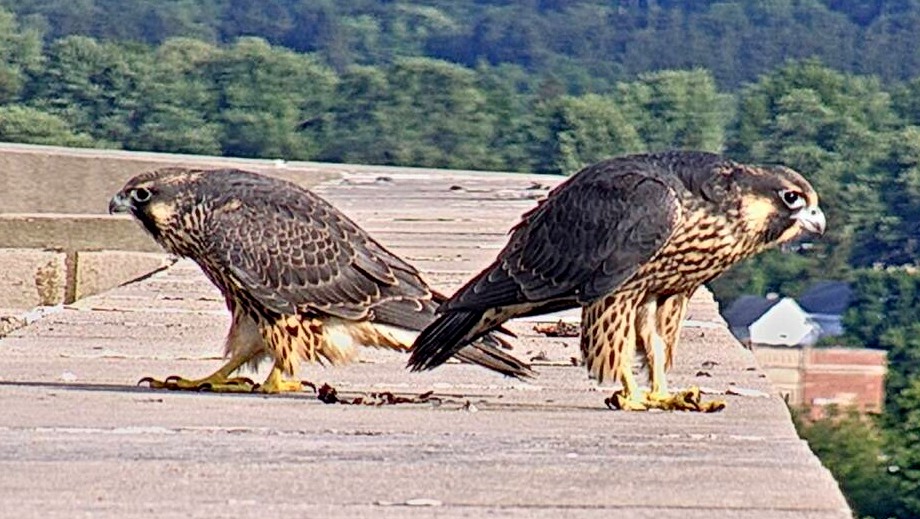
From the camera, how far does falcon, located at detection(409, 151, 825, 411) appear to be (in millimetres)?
6164

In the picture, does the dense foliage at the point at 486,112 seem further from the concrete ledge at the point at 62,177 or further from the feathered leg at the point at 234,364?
the feathered leg at the point at 234,364

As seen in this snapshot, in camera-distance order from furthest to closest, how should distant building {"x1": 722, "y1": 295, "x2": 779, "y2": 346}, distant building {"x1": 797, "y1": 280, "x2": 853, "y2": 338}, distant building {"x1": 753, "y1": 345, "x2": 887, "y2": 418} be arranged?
1. distant building {"x1": 797, "y1": 280, "x2": 853, "y2": 338}
2. distant building {"x1": 722, "y1": 295, "x2": 779, "y2": 346}
3. distant building {"x1": 753, "y1": 345, "x2": 887, "y2": 418}

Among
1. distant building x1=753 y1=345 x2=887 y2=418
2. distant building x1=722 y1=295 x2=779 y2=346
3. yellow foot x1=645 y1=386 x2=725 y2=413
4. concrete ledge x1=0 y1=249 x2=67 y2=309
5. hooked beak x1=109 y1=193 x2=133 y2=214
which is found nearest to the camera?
yellow foot x1=645 y1=386 x2=725 y2=413

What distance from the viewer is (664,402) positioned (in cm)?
614

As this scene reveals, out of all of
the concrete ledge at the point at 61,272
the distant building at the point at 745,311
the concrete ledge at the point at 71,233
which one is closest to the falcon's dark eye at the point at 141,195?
the concrete ledge at the point at 61,272

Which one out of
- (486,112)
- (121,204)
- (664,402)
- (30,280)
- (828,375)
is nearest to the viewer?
(664,402)

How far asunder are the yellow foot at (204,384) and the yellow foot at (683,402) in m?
1.12

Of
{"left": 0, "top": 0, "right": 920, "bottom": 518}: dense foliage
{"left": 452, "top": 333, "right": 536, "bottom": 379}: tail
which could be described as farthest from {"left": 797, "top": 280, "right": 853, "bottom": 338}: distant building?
{"left": 452, "top": 333, "right": 536, "bottom": 379}: tail

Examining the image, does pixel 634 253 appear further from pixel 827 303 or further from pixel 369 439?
pixel 827 303

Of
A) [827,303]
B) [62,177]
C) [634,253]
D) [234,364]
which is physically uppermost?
[634,253]

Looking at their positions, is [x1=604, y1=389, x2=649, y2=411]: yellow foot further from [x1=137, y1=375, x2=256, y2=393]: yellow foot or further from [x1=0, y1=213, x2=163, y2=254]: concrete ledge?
[x1=0, y1=213, x2=163, y2=254]: concrete ledge

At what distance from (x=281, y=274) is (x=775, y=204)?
4.35ft

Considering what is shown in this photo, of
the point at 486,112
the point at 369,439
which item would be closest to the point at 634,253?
the point at 369,439

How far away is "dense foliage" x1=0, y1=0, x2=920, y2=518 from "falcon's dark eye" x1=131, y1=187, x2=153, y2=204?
13044 mm
